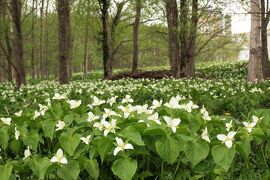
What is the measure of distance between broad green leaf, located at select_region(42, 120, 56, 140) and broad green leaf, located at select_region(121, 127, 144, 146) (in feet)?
2.00

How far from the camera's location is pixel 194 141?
2.17 metres

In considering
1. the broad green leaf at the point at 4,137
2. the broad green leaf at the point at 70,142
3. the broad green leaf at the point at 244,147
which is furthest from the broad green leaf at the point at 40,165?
the broad green leaf at the point at 244,147

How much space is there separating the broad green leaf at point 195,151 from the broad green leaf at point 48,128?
3.10ft

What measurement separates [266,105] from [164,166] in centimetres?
417

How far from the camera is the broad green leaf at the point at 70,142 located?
2.23 metres


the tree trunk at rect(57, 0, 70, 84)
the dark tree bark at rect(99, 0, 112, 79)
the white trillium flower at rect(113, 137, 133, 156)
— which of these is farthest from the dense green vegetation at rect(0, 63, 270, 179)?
the dark tree bark at rect(99, 0, 112, 79)

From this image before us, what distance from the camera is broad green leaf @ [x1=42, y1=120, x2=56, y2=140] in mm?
2596

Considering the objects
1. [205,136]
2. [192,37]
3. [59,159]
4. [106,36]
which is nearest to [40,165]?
[59,159]

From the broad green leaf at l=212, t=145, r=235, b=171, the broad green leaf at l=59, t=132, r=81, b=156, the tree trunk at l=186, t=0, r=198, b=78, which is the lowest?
the broad green leaf at l=212, t=145, r=235, b=171

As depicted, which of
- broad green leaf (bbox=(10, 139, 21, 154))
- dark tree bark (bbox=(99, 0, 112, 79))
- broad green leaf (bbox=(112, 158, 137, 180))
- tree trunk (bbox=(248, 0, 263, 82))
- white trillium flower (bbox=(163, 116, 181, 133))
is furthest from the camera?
dark tree bark (bbox=(99, 0, 112, 79))

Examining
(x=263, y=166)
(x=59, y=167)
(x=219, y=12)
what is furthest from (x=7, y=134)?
(x=219, y=12)

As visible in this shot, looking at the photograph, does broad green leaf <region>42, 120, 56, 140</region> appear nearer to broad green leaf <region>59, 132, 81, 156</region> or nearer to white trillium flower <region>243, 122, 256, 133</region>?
broad green leaf <region>59, 132, 81, 156</region>

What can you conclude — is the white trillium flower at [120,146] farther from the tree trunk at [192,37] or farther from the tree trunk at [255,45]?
the tree trunk at [192,37]

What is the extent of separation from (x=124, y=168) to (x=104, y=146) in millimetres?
179
